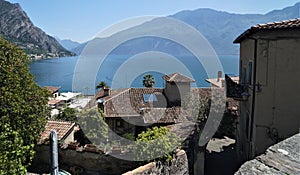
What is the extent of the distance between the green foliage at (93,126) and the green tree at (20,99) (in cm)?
203

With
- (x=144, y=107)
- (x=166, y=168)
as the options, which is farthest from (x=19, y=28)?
(x=166, y=168)

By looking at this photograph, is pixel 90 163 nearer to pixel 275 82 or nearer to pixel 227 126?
pixel 275 82

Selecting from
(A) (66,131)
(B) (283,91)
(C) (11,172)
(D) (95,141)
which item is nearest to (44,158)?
(A) (66,131)

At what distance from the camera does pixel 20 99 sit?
35.1 ft

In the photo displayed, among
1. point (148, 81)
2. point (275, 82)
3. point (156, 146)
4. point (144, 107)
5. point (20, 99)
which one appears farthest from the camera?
point (148, 81)

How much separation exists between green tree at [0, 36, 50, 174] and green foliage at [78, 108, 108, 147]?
203 cm

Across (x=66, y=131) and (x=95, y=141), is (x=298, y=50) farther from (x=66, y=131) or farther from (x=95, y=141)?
(x=66, y=131)

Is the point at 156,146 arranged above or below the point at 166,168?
above

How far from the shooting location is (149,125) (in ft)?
56.1

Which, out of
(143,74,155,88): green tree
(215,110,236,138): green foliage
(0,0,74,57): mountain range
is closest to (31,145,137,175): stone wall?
(215,110,236,138): green foliage

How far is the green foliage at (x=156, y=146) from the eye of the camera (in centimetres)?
839

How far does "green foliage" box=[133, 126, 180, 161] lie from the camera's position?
27.5 ft

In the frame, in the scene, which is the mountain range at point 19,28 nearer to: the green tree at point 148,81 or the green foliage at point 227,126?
the green tree at point 148,81

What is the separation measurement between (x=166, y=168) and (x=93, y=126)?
5.72 m
